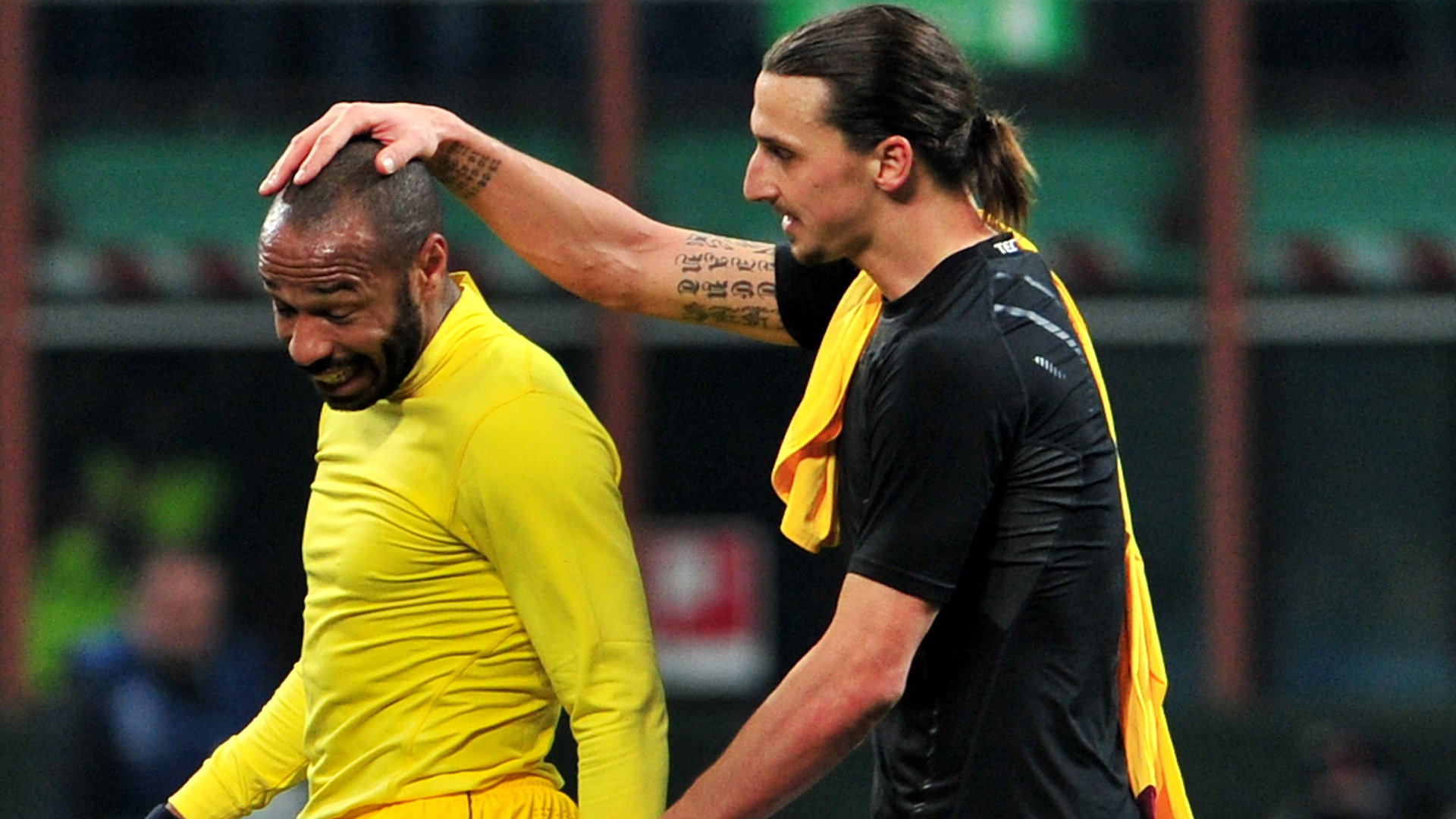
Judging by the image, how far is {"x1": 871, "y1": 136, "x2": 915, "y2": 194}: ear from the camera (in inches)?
110

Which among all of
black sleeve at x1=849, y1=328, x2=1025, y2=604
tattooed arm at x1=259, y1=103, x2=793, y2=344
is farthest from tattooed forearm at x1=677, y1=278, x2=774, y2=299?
black sleeve at x1=849, y1=328, x2=1025, y2=604

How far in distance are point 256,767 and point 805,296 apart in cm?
107

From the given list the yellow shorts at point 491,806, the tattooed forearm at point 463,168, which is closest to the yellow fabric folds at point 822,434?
the yellow shorts at point 491,806

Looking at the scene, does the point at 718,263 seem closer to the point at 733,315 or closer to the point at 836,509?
the point at 733,315

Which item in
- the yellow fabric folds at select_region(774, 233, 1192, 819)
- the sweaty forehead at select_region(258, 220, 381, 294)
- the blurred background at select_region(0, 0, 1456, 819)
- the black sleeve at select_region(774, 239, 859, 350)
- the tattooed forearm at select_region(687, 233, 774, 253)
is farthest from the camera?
the blurred background at select_region(0, 0, 1456, 819)

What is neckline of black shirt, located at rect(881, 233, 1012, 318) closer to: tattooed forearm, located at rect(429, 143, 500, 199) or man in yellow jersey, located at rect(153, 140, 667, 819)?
man in yellow jersey, located at rect(153, 140, 667, 819)

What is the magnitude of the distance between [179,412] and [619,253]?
5.46m

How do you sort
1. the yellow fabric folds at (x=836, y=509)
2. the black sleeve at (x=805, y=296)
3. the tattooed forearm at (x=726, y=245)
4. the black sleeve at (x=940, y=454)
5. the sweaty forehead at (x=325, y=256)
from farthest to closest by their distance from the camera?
1. the tattooed forearm at (x=726, y=245)
2. the black sleeve at (x=805, y=296)
3. the yellow fabric folds at (x=836, y=509)
4. the sweaty forehead at (x=325, y=256)
5. the black sleeve at (x=940, y=454)

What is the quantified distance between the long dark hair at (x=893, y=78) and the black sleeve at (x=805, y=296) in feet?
1.43

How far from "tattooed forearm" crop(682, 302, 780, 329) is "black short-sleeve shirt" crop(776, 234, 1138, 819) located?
502mm

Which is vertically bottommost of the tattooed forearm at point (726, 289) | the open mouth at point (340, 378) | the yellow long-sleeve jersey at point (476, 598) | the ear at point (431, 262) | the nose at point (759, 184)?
the yellow long-sleeve jersey at point (476, 598)

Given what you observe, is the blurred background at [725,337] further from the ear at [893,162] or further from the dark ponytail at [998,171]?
the ear at [893,162]

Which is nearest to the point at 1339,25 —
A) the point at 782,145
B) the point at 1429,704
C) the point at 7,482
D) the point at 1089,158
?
the point at 1089,158

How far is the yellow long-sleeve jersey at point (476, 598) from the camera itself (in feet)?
9.27
